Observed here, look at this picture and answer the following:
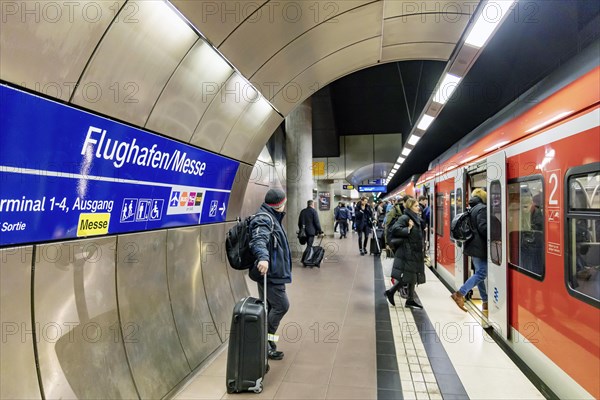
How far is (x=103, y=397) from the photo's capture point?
231 cm

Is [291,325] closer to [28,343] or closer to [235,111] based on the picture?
[235,111]

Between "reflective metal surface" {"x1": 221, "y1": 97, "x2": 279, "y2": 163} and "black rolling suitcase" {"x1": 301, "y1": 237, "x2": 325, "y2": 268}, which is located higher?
"reflective metal surface" {"x1": 221, "y1": 97, "x2": 279, "y2": 163}

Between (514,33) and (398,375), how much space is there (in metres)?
6.29

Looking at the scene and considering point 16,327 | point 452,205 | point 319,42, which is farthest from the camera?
point 452,205

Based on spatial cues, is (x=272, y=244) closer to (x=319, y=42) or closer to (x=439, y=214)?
(x=319, y=42)

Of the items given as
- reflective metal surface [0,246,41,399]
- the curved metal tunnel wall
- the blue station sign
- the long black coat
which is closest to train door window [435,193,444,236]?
the long black coat

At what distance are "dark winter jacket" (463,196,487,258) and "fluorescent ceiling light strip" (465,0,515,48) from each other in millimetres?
2072

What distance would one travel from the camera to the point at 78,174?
2162mm

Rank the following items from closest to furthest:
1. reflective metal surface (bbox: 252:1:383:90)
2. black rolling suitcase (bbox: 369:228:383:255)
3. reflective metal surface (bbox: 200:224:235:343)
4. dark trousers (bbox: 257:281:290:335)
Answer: dark trousers (bbox: 257:281:290:335) → reflective metal surface (bbox: 252:1:383:90) → reflective metal surface (bbox: 200:224:235:343) → black rolling suitcase (bbox: 369:228:383:255)

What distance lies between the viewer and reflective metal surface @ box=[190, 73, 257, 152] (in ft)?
11.7

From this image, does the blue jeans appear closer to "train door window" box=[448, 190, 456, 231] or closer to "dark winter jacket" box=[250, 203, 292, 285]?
"train door window" box=[448, 190, 456, 231]

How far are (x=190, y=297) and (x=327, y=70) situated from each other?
331 cm

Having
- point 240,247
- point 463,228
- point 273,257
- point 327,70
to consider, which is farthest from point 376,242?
point 240,247

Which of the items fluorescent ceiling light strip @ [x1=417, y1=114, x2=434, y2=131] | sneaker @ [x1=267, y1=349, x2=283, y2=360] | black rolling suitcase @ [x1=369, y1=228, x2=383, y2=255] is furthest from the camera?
black rolling suitcase @ [x1=369, y1=228, x2=383, y2=255]
